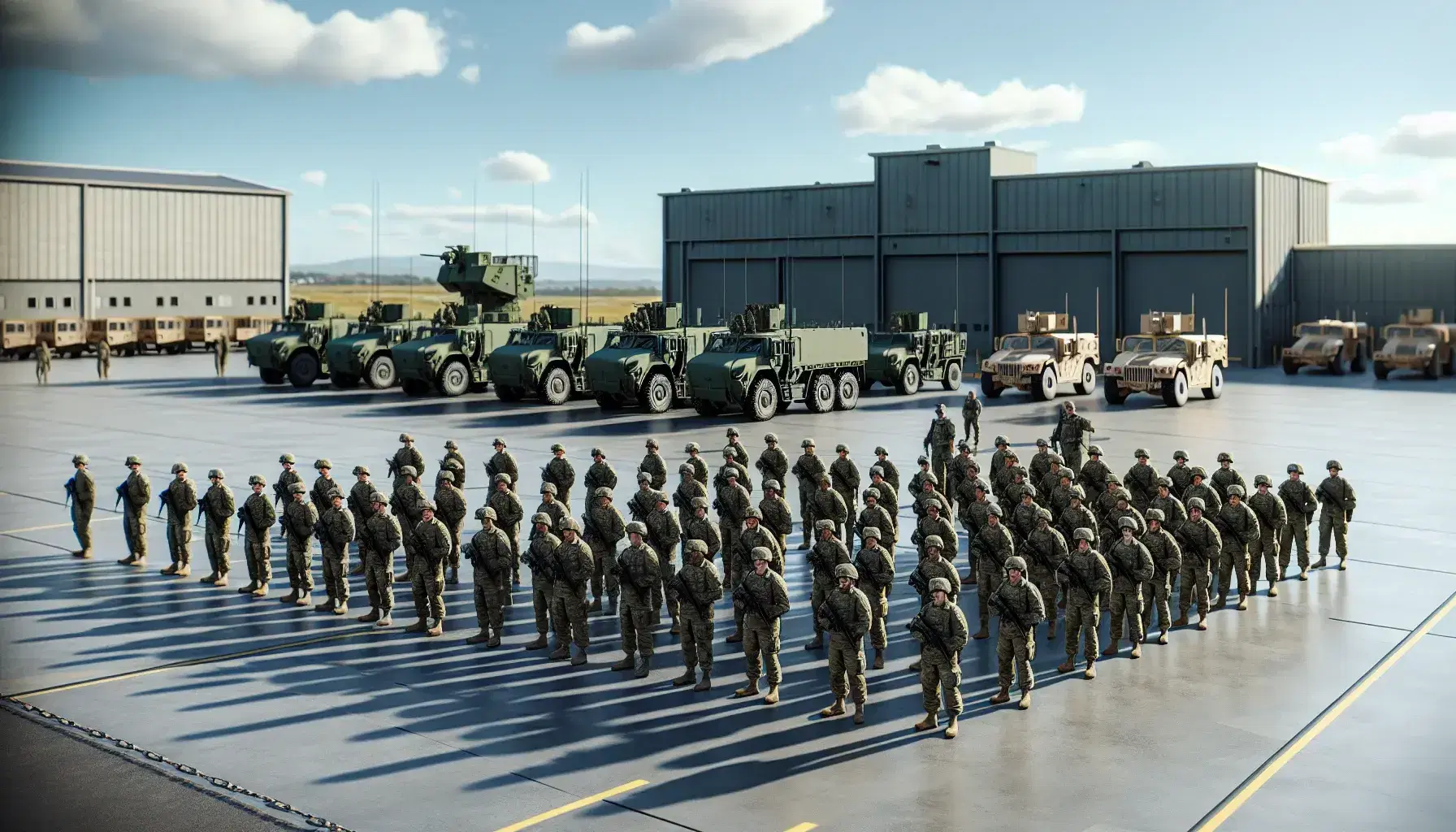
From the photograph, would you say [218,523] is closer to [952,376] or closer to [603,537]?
[603,537]

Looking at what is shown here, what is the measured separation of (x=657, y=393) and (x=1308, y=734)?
22.4 metres

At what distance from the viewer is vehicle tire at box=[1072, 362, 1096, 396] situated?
35.3 metres

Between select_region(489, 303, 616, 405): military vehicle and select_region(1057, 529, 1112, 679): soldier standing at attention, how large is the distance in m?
21.5

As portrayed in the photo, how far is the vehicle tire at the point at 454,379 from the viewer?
34844mm

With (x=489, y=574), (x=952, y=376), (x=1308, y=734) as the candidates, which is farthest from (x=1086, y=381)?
(x=1308, y=734)

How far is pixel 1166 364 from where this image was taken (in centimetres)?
3191

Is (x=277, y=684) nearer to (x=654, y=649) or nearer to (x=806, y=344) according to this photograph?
(x=654, y=649)

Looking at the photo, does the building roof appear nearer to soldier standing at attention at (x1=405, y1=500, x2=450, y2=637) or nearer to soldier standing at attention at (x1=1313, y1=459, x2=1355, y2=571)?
soldier standing at attention at (x1=405, y1=500, x2=450, y2=637)

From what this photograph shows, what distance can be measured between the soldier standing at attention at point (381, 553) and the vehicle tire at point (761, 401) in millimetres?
17248

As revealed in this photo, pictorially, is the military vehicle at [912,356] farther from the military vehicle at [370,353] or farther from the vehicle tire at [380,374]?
the vehicle tire at [380,374]

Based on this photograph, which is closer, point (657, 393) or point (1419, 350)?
point (657, 393)

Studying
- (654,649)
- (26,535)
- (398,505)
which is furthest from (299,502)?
(26,535)

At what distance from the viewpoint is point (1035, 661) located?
37.8ft

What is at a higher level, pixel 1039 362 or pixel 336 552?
pixel 1039 362
